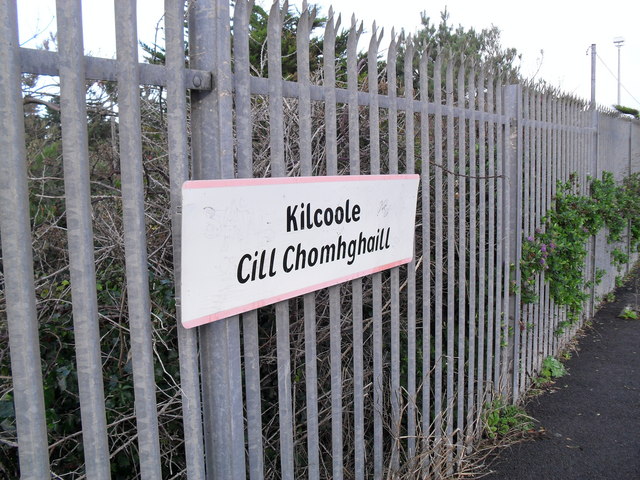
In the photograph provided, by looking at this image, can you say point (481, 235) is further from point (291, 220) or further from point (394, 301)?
point (291, 220)

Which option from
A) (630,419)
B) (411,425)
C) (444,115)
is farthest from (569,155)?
(411,425)

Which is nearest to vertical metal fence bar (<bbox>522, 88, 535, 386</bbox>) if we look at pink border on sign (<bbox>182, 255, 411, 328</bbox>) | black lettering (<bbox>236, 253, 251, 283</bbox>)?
pink border on sign (<bbox>182, 255, 411, 328</bbox>)

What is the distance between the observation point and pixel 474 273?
3699 mm

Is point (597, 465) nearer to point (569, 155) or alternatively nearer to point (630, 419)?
point (630, 419)

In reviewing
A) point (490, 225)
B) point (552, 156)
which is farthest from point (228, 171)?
point (552, 156)

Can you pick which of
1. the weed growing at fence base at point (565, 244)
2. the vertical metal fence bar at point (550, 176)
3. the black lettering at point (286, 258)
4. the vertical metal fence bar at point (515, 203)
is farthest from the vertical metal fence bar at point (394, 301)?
the vertical metal fence bar at point (550, 176)

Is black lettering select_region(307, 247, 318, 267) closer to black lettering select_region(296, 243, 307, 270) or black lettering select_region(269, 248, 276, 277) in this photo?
black lettering select_region(296, 243, 307, 270)

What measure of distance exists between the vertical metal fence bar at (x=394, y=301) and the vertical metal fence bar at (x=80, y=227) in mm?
1629

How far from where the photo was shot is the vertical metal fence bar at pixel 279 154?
212cm

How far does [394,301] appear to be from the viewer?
3.01 meters

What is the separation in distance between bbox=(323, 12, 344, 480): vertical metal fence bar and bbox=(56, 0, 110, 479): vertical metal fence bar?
3.60ft

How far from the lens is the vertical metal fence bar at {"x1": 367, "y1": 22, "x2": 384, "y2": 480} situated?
2693mm

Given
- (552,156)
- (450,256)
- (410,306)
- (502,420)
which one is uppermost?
(552,156)

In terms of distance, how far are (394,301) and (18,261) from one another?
6.34 feet
